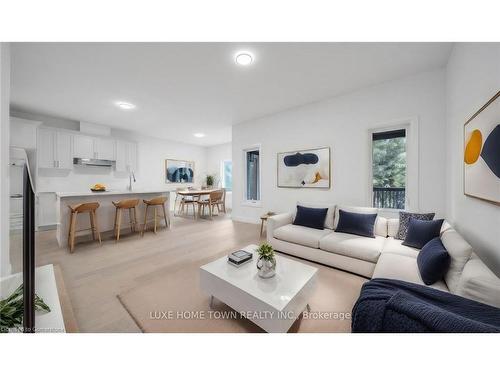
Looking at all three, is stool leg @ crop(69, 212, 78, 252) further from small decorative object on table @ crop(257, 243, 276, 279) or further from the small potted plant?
the small potted plant

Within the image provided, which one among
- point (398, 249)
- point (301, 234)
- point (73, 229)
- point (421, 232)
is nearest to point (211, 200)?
point (73, 229)

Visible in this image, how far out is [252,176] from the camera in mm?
5168

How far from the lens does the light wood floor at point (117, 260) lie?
1624 mm

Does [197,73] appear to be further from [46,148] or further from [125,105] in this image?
[46,148]

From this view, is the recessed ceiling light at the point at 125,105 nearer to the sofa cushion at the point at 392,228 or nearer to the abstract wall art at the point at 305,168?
the abstract wall art at the point at 305,168

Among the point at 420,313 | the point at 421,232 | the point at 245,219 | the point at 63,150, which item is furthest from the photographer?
the point at 245,219

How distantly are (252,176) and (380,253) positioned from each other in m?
3.52

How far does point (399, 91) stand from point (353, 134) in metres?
0.80

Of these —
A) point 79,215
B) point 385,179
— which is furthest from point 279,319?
point 79,215

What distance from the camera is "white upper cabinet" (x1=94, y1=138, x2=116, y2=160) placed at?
498cm

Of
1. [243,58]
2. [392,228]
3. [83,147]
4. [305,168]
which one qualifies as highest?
[243,58]

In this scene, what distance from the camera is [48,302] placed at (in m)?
1.40

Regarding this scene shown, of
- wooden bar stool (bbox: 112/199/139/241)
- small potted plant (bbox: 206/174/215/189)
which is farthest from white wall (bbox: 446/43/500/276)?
small potted plant (bbox: 206/174/215/189)
